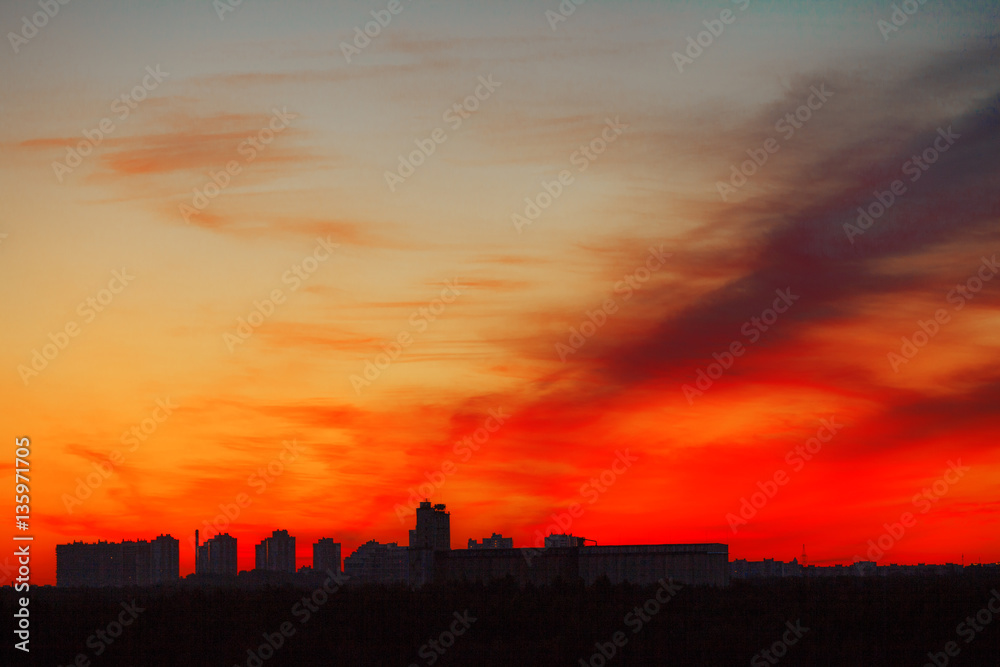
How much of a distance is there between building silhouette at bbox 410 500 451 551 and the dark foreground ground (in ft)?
189

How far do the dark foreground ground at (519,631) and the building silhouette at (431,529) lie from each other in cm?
5757

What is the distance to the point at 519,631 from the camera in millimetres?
48344

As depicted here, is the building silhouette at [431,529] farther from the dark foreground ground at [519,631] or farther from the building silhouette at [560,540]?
the dark foreground ground at [519,631]

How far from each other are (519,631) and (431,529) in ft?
232

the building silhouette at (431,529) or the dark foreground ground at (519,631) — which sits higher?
the building silhouette at (431,529)

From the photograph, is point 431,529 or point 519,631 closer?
point 519,631

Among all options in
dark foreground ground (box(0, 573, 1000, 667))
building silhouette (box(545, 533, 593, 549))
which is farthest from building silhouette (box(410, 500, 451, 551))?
dark foreground ground (box(0, 573, 1000, 667))

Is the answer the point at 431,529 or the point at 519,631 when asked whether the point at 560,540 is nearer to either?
the point at 431,529

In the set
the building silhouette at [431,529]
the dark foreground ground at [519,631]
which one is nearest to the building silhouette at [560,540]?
the building silhouette at [431,529]

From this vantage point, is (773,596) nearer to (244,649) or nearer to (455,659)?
(455,659)

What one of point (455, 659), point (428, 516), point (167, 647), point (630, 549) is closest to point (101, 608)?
point (167, 647)

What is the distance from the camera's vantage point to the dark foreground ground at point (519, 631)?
130 feet

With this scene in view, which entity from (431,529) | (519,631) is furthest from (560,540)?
(519,631)

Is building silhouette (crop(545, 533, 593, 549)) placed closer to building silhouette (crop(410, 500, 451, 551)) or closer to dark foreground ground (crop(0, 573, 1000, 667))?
building silhouette (crop(410, 500, 451, 551))
